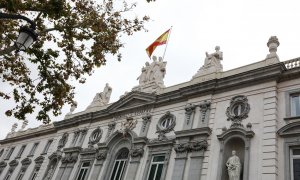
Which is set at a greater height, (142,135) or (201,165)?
(142,135)

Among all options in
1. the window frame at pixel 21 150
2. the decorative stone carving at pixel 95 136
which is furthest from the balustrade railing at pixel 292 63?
the window frame at pixel 21 150

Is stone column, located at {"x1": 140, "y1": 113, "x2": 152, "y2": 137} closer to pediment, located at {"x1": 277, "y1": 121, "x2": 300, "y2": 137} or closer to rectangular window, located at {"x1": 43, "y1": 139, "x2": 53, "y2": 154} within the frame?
pediment, located at {"x1": 277, "y1": 121, "x2": 300, "y2": 137}

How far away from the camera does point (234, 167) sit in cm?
1653

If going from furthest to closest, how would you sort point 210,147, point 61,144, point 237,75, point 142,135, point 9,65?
1. point 61,144
2. point 142,135
3. point 237,75
4. point 210,147
5. point 9,65

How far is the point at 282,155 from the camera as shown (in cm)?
1572

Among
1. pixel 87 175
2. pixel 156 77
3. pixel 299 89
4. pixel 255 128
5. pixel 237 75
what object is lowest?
pixel 87 175

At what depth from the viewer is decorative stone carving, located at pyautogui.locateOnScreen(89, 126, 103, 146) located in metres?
27.5

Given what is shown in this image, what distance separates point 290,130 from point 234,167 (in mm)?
3464

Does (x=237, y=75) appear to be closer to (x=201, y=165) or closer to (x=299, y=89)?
(x=299, y=89)

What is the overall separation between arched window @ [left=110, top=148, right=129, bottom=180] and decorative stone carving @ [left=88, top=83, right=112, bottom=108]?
8.04m

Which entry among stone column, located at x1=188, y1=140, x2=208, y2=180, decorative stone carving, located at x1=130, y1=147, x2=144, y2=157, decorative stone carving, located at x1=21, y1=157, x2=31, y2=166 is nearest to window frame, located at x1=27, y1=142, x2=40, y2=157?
decorative stone carving, located at x1=21, y1=157, x2=31, y2=166

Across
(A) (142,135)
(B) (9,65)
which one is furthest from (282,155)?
(B) (9,65)

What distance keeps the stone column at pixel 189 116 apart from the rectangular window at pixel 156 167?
2.69m

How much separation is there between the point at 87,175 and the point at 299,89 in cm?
1716
